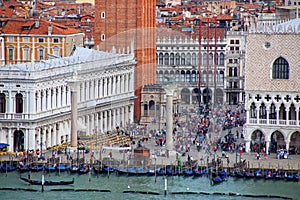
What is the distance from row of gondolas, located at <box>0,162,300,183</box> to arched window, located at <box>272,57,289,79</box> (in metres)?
4.87

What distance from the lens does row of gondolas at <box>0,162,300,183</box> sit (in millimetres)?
56469

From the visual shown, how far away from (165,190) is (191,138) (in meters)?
10.9

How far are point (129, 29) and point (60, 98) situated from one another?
9585mm

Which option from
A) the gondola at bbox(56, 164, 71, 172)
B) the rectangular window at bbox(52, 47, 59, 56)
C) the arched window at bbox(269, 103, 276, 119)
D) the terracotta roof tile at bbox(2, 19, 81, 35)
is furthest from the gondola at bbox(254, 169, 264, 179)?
the terracotta roof tile at bbox(2, 19, 81, 35)

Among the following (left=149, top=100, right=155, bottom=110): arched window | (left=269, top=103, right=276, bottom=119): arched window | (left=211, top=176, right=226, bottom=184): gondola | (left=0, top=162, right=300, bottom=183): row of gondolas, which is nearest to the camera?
(left=211, top=176, right=226, bottom=184): gondola

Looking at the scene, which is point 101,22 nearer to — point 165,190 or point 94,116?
point 94,116

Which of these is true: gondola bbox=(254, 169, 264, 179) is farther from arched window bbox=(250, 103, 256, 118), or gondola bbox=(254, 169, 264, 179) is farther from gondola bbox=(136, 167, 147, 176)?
arched window bbox=(250, 103, 256, 118)

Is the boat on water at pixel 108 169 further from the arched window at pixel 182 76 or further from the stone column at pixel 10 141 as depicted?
the arched window at pixel 182 76

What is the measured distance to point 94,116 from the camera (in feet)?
218

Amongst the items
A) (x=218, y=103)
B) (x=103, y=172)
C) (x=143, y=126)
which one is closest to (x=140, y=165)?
(x=103, y=172)

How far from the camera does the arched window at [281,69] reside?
60406mm

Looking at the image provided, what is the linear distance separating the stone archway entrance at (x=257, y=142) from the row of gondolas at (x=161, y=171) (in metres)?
4.16

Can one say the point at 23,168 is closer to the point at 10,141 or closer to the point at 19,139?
the point at 10,141

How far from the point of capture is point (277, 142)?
201 ft
